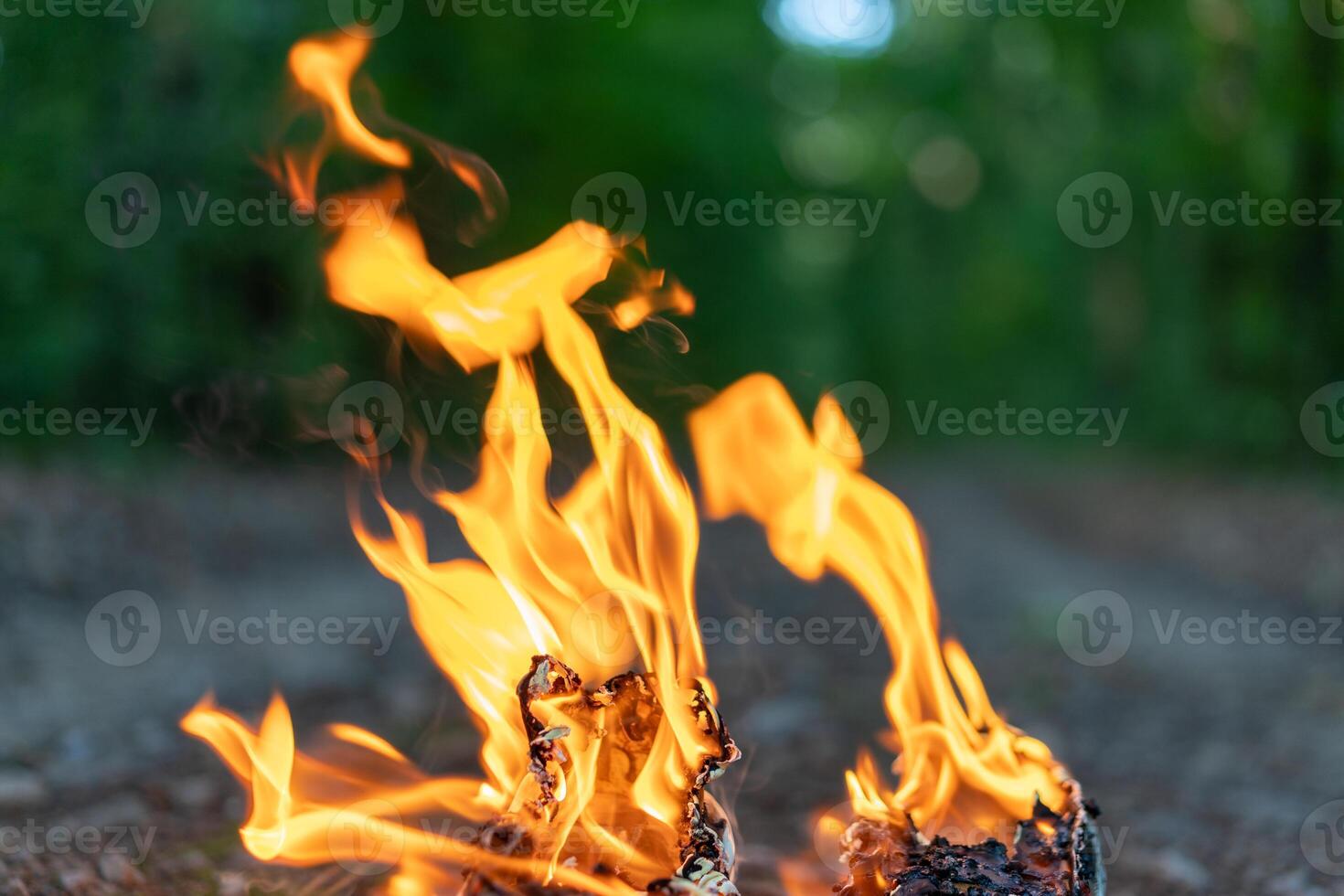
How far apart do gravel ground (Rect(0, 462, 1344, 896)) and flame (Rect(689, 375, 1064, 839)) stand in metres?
0.67

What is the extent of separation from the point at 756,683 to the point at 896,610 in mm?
3449

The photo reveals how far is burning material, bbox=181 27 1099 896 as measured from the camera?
2740 mm

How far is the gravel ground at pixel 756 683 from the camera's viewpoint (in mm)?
4027

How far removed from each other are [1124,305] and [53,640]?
17.4m

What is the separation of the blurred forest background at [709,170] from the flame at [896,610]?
0.53 m

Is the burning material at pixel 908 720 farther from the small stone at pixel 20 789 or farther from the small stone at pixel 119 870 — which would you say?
the small stone at pixel 20 789

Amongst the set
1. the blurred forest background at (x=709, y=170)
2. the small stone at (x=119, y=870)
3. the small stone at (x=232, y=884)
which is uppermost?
the blurred forest background at (x=709, y=170)

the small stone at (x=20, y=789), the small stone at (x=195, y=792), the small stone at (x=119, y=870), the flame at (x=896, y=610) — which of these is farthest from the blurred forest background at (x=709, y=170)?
the small stone at (x=20, y=789)

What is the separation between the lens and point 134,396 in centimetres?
984

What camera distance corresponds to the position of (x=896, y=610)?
329 cm

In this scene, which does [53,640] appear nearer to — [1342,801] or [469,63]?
[1342,801]

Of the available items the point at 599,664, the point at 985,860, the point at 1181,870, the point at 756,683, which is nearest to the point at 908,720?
the point at 985,860

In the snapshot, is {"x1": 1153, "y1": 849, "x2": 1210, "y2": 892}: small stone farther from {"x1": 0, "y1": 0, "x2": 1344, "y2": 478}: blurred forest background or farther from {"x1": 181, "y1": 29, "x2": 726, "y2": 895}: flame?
{"x1": 0, "y1": 0, "x2": 1344, "y2": 478}: blurred forest background

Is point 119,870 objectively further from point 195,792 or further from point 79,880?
point 195,792
